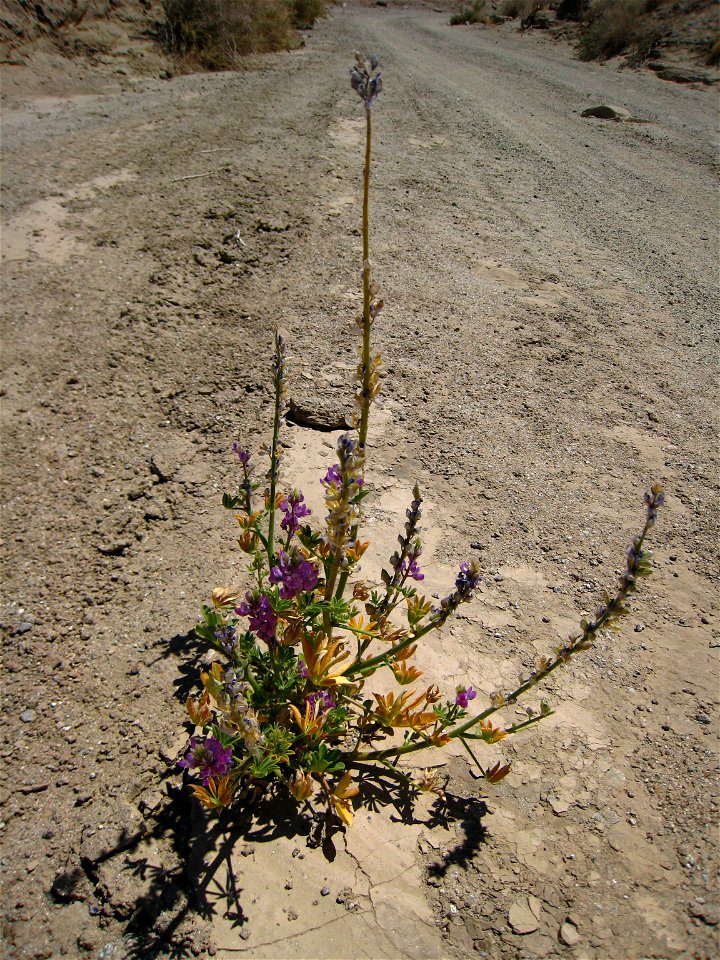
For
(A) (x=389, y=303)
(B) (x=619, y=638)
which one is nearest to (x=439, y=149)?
(A) (x=389, y=303)

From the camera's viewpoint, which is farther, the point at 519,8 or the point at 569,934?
the point at 519,8

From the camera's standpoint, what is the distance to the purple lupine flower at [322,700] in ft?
6.33

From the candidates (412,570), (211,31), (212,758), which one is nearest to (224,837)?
(212,758)

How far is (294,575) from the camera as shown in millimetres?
1799

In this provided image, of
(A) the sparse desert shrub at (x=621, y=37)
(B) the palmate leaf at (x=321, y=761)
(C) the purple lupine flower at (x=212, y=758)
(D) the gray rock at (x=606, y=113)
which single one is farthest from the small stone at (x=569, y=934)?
(A) the sparse desert shrub at (x=621, y=37)

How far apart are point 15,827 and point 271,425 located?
2.20 m

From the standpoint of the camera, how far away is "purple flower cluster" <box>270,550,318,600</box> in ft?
5.83

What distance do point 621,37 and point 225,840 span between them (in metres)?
20.2

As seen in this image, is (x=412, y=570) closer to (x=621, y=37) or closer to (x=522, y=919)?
(x=522, y=919)

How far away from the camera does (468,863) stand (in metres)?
2.03

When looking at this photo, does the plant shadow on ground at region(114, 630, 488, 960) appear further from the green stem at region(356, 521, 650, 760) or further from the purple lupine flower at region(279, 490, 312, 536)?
the purple lupine flower at region(279, 490, 312, 536)

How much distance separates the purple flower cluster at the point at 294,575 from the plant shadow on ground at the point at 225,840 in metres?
0.75

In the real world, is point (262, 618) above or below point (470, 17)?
below

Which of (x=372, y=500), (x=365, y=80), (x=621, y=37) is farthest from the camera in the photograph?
(x=621, y=37)
